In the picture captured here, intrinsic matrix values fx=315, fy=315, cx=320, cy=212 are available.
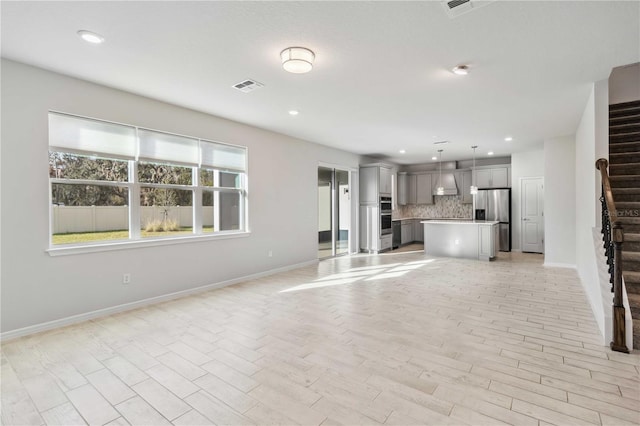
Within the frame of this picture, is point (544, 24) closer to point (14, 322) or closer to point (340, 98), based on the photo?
point (340, 98)

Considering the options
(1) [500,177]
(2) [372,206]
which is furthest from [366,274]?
(1) [500,177]

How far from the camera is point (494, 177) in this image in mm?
9117

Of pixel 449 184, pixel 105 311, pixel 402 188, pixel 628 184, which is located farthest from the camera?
pixel 402 188

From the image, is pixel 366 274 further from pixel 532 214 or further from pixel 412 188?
pixel 412 188

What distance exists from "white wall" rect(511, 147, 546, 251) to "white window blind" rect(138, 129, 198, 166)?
Answer: 319 inches

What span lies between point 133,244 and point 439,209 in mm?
9128

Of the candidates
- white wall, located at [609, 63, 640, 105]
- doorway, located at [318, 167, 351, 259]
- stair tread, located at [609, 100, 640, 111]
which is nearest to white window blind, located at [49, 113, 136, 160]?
doorway, located at [318, 167, 351, 259]

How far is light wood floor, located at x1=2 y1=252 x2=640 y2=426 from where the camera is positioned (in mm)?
1979

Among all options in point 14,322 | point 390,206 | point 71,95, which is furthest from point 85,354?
point 390,206

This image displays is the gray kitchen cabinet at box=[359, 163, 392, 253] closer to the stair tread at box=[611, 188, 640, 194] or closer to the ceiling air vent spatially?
the stair tread at box=[611, 188, 640, 194]

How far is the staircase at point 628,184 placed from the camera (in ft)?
10.5

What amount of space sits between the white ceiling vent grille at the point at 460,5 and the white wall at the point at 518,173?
7339 mm

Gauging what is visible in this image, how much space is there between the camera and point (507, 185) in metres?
8.92

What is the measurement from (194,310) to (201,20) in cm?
318
